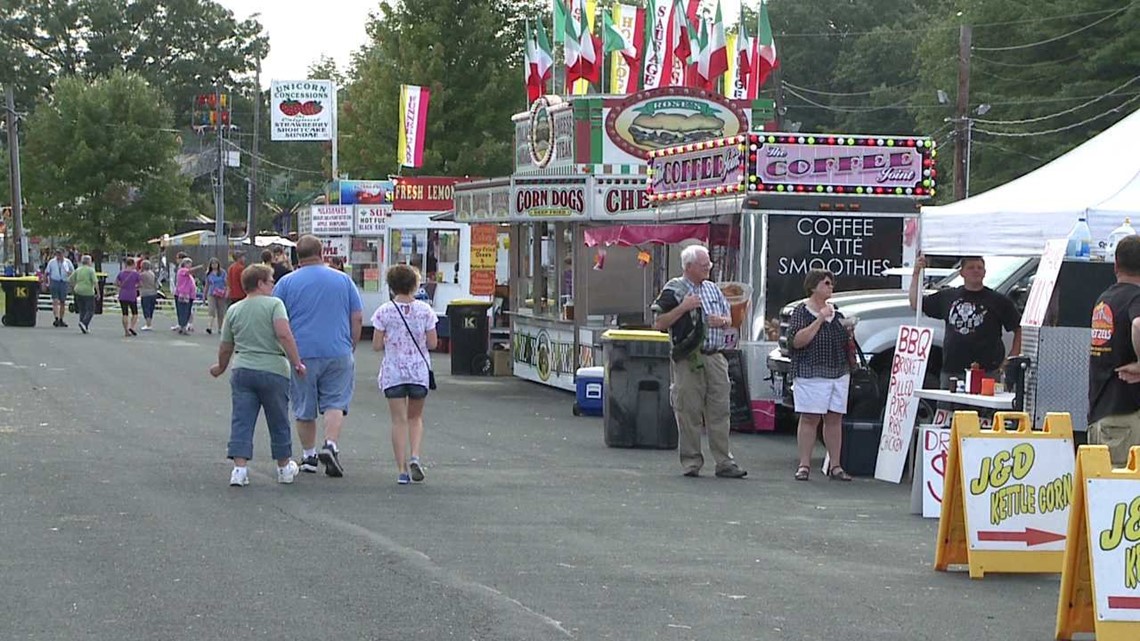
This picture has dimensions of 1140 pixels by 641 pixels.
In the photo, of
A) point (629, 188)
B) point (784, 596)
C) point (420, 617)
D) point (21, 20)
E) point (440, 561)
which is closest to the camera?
point (420, 617)

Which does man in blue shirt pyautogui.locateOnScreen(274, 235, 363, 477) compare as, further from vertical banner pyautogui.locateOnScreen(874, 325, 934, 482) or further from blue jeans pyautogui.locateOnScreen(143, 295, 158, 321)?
blue jeans pyautogui.locateOnScreen(143, 295, 158, 321)

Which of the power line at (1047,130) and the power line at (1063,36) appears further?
the power line at (1063,36)

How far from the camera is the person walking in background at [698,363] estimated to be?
1298 cm

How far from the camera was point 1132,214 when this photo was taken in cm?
1187

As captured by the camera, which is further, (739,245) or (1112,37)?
(1112,37)

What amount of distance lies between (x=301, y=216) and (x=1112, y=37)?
2310 cm

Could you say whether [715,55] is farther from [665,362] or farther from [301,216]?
[301,216]

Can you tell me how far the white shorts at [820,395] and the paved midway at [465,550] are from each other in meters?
0.61

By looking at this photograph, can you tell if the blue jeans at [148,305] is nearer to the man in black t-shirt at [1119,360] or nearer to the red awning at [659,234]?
the red awning at [659,234]

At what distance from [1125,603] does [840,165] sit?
35.1ft

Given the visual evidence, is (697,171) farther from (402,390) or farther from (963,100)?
(963,100)

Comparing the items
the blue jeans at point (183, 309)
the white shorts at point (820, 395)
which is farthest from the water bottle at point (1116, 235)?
the blue jeans at point (183, 309)

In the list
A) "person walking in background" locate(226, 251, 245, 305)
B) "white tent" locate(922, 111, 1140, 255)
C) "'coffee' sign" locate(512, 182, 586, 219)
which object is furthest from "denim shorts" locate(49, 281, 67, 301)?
"white tent" locate(922, 111, 1140, 255)

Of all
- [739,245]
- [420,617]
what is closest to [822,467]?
[739,245]
